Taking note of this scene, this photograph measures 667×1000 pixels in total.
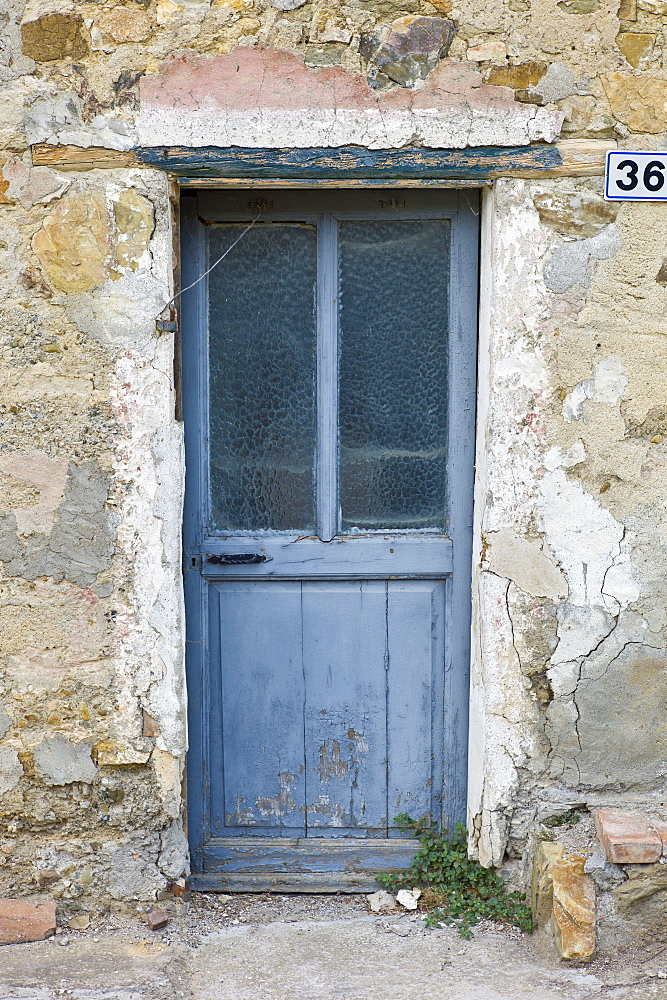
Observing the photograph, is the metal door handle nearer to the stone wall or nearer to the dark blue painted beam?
the stone wall

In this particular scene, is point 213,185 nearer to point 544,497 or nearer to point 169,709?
point 544,497

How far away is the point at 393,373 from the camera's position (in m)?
2.62

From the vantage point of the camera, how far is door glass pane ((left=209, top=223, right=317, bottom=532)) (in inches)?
102

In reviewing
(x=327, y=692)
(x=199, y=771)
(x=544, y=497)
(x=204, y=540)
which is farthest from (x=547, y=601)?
(x=199, y=771)

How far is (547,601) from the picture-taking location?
2.49m

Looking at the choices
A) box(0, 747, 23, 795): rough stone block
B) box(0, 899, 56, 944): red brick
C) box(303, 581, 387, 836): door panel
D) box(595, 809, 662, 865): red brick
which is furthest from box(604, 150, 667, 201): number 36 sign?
box(0, 899, 56, 944): red brick

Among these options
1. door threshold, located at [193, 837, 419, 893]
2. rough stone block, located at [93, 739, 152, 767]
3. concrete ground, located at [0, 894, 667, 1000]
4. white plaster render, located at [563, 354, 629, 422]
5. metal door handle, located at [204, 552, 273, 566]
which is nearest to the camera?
concrete ground, located at [0, 894, 667, 1000]

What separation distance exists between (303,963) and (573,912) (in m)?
0.76

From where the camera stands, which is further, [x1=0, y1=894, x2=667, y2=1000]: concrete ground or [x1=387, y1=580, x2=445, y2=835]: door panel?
[x1=387, y1=580, x2=445, y2=835]: door panel

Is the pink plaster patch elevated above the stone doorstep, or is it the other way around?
the pink plaster patch

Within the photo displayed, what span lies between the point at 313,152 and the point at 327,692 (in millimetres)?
1575

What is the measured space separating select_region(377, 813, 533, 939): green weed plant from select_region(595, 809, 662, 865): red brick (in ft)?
1.11

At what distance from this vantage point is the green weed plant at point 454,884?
2.56m

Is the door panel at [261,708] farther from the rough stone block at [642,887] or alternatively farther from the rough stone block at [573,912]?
the rough stone block at [642,887]
